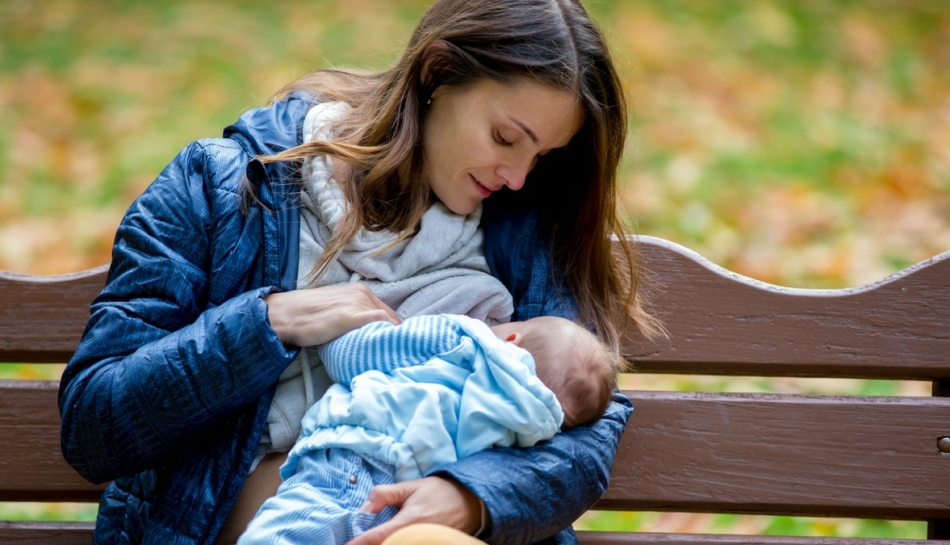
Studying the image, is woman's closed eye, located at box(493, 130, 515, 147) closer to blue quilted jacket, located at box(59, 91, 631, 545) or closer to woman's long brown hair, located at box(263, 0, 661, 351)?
woman's long brown hair, located at box(263, 0, 661, 351)

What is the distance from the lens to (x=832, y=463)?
2.27 metres

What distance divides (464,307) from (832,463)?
932mm

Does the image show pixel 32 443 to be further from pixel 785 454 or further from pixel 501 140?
pixel 785 454

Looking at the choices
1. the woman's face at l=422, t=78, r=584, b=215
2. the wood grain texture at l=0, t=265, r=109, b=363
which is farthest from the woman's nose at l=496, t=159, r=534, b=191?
the wood grain texture at l=0, t=265, r=109, b=363

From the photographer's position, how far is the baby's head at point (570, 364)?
6.03 feet

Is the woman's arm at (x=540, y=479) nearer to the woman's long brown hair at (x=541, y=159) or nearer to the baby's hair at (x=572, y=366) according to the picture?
the baby's hair at (x=572, y=366)

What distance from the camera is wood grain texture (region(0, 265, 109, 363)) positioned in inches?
88.7

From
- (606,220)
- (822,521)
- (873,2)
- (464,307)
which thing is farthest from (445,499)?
(873,2)

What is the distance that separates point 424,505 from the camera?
65.5 inches

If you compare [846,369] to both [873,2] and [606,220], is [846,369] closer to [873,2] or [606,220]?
[606,220]

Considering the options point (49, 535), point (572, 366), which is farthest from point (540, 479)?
point (49, 535)

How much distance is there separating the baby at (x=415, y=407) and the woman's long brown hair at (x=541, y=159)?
0.27 meters

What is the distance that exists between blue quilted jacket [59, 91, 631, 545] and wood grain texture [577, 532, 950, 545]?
0.75ft

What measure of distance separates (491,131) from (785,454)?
999 millimetres
